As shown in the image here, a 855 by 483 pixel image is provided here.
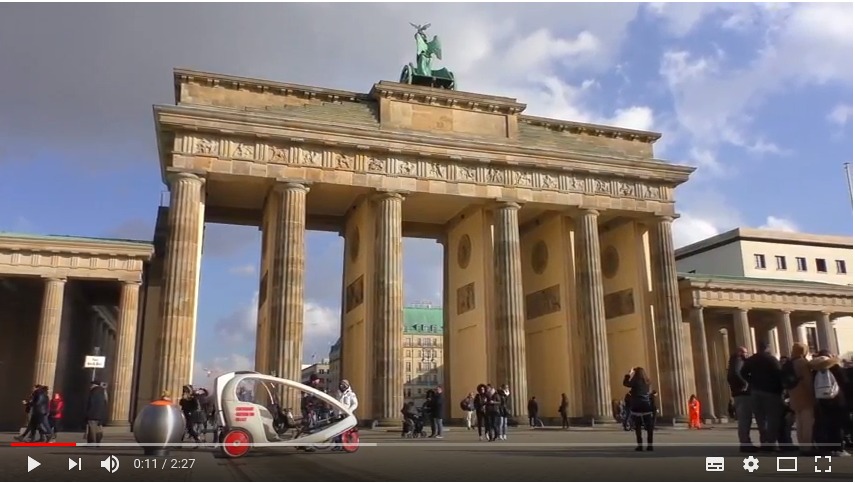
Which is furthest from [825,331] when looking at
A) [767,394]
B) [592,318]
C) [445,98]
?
[767,394]

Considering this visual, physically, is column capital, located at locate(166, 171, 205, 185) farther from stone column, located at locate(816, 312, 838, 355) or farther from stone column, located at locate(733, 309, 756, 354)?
stone column, located at locate(816, 312, 838, 355)

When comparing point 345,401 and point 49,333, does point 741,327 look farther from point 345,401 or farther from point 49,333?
point 49,333

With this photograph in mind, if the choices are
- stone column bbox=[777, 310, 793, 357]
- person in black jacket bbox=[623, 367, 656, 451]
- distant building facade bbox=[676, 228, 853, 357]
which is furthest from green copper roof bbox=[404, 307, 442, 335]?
person in black jacket bbox=[623, 367, 656, 451]

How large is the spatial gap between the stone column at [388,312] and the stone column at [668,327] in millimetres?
12430

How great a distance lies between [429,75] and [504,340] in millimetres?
13899

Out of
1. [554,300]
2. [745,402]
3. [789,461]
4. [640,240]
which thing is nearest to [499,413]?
[745,402]

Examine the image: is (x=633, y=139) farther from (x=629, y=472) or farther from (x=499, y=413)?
(x=629, y=472)

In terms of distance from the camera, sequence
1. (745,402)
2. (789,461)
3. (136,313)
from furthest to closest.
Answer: (136,313), (745,402), (789,461)

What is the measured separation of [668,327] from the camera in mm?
31375

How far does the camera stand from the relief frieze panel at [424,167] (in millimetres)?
27672

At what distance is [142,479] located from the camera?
24.1 ft

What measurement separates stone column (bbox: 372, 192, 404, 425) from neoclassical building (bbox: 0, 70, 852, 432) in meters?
0.08

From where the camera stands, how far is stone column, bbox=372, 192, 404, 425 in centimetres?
2681
